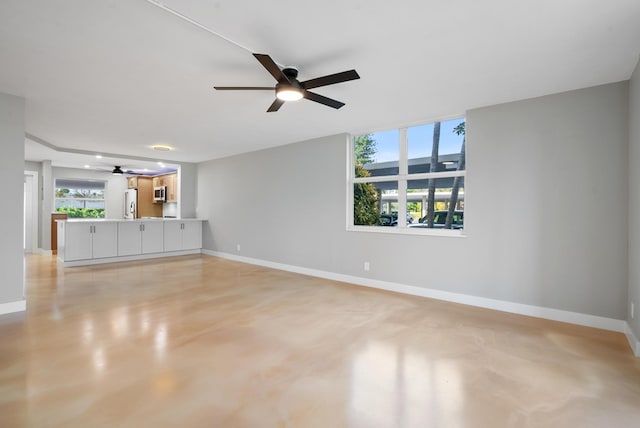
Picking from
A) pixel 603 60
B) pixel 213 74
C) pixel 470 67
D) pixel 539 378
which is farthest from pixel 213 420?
pixel 603 60

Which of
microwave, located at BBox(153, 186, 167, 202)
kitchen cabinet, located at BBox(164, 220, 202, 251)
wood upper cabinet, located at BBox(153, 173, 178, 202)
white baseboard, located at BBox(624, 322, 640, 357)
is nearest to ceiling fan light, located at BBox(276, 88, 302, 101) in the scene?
white baseboard, located at BBox(624, 322, 640, 357)

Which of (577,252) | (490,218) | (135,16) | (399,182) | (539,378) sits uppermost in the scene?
(135,16)

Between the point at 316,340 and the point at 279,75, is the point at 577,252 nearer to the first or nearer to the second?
the point at 316,340

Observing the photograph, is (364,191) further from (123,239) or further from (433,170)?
(123,239)

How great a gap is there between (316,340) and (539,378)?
1744 mm

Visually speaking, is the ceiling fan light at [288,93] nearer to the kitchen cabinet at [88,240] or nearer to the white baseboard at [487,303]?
the white baseboard at [487,303]

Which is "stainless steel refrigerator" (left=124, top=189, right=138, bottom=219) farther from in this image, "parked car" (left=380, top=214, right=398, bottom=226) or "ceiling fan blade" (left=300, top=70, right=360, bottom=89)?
"ceiling fan blade" (left=300, top=70, right=360, bottom=89)

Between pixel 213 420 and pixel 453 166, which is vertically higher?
pixel 453 166

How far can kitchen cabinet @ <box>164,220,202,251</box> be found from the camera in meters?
7.79

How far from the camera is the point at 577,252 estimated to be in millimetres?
3344

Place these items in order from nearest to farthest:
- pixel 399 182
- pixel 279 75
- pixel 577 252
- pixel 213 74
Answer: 1. pixel 279 75
2. pixel 213 74
3. pixel 577 252
4. pixel 399 182

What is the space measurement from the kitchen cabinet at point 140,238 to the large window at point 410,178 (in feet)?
16.5

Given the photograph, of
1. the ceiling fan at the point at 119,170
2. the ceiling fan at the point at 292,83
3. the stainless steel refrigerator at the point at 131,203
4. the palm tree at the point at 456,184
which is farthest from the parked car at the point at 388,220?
the stainless steel refrigerator at the point at 131,203

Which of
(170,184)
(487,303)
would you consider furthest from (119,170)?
(487,303)
